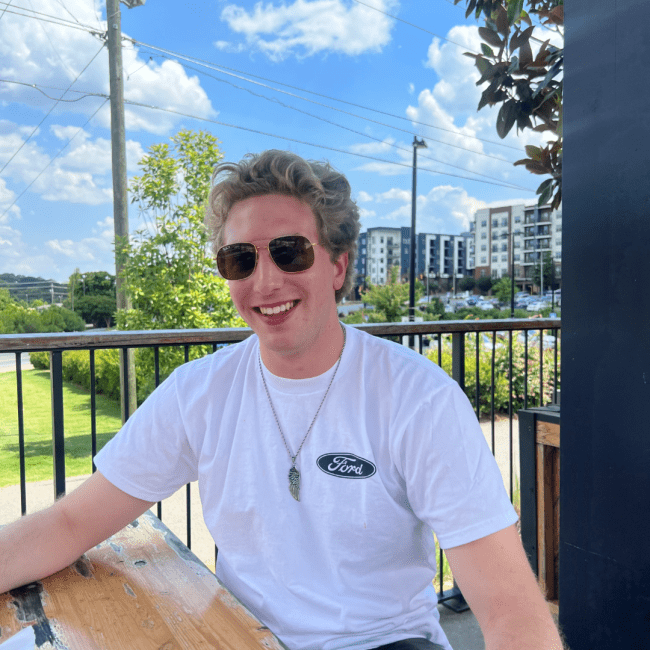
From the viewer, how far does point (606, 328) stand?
5.24 feet

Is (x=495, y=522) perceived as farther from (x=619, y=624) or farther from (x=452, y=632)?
(x=452, y=632)

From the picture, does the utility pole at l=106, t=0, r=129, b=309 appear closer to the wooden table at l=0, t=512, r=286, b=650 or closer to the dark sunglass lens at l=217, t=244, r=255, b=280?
the dark sunglass lens at l=217, t=244, r=255, b=280

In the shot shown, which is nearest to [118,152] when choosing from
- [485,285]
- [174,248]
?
[174,248]

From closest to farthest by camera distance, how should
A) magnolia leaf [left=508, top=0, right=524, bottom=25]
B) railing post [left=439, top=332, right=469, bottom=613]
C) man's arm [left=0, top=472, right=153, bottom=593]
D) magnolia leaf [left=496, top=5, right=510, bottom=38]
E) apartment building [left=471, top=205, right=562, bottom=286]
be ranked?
man's arm [left=0, top=472, right=153, bottom=593]
magnolia leaf [left=508, top=0, right=524, bottom=25]
magnolia leaf [left=496, top=5, right=510, bottom=38]
railing post [left=439, top=332, right=469, bottom=613]
apartment building [left=471, top=205, right=562, bottom=286]

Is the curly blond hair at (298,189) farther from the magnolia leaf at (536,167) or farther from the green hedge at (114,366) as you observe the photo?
the green hedge at (114,366)

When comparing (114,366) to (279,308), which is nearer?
(279,308)

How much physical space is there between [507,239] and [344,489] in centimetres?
10932

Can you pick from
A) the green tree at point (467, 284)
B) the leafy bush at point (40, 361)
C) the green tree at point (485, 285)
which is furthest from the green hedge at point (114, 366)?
the green tree at point (467, 284)

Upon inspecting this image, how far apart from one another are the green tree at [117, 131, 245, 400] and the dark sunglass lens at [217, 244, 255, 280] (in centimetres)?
767

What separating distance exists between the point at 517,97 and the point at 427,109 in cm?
12746

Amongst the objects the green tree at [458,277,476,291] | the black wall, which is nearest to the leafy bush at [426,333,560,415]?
the black wall

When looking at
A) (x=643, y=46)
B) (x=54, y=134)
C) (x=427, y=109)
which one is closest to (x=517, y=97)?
(x=643, y=46)

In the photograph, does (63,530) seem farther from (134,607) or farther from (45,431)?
(45,431)

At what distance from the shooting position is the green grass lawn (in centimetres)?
1082
